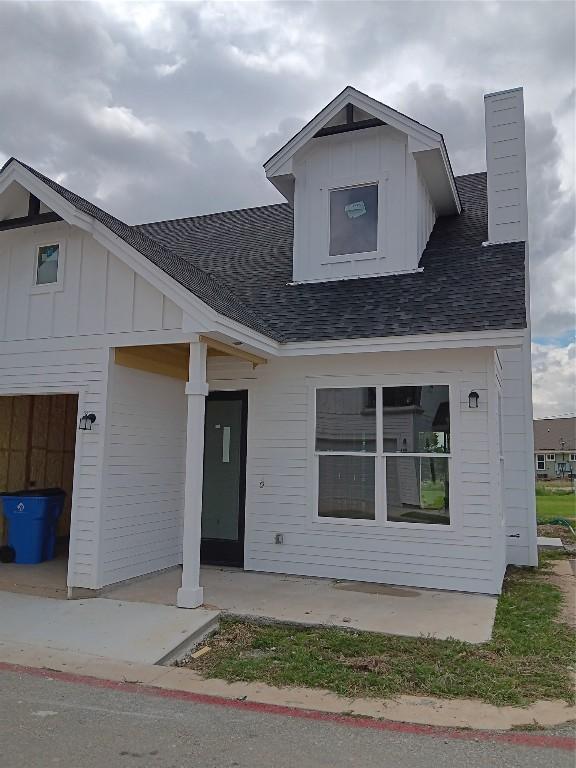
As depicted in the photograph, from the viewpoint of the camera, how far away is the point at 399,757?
10.7 feet

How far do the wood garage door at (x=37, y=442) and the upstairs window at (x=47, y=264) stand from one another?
89.9 inches

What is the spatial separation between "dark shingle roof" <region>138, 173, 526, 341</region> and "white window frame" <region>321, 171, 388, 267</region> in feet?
1.24

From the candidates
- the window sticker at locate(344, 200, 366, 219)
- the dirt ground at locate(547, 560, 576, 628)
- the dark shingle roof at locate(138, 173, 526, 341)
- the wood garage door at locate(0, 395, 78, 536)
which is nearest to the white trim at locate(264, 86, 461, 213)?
the window sticker at locate(344, 200, 366, 219)

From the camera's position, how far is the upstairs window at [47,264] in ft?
24.7

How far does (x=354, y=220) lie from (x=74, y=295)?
4191 mm

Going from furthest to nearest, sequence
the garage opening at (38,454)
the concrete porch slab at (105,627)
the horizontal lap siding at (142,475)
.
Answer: the garage opening at (38,454) → the horizontal lap siding at (142,475) → the concrete porch slab at (105,627)

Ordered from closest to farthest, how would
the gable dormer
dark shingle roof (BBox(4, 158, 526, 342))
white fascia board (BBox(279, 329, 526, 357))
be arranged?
white fascia board (BBox(279, 329, 526, 357)) → dark shingle roof (BBox(4, 158, 526, 342)) → the gable dormer

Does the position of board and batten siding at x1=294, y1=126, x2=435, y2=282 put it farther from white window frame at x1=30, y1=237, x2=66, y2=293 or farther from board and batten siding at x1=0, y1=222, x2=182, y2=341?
white window frame at x1=30, y1=237, x2=66, y2=293

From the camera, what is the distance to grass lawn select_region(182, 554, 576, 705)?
4.23 metres

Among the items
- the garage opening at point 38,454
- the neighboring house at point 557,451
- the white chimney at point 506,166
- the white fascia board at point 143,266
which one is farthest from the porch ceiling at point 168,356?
the neighboring house at point 557,451

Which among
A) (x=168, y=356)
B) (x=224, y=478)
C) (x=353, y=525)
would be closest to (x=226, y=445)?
(x=224, y=478)

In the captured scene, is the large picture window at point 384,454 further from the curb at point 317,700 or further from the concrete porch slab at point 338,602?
the curb at point 317,700

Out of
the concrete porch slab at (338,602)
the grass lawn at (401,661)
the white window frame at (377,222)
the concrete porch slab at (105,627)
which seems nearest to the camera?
the grass lawn at (401,661)

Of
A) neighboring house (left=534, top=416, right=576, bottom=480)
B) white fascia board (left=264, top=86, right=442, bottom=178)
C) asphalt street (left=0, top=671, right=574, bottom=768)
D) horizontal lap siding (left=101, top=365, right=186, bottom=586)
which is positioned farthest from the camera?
neighboring house (left=534, top=416, right=576, bottom=480)
